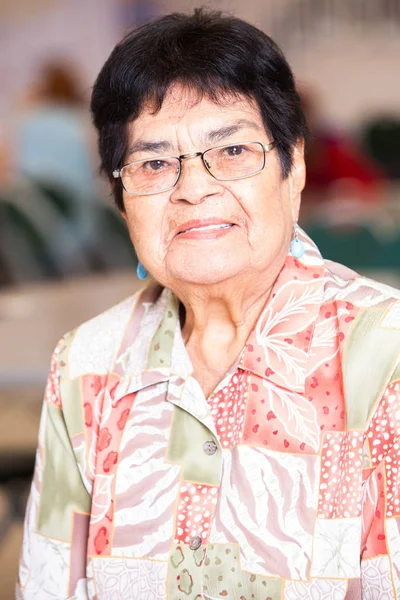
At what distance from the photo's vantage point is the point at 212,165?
130cm

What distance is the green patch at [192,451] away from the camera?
128 cm

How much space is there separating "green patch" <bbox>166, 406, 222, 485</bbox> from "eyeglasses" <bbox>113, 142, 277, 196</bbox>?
0.39 m

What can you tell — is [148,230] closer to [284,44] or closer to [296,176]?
[296,176]

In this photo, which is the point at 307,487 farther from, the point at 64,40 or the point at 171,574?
the point at 64,40

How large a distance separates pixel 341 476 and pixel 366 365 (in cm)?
18

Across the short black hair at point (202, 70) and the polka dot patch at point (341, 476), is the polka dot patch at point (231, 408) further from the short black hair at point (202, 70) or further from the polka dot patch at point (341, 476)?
the short black hair at point (202, 70)

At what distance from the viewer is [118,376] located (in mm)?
1429

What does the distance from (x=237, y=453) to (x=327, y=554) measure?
0.21m

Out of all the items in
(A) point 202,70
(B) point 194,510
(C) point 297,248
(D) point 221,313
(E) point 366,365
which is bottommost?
(B) point 194,510

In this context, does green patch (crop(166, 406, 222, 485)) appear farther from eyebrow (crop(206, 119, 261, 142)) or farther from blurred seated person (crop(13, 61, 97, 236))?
blurred seated person (crop(13, 61, 97, 236))

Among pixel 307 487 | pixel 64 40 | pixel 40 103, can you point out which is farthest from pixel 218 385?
pixel 64 40

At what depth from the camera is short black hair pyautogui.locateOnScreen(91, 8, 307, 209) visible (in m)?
1.30

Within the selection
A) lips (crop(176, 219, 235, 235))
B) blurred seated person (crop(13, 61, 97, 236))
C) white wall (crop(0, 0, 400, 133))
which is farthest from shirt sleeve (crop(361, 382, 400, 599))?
white wall (crop(0, 0, 400, 133))

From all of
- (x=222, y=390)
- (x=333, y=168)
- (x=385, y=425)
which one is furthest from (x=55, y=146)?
(x=385, y=425)
